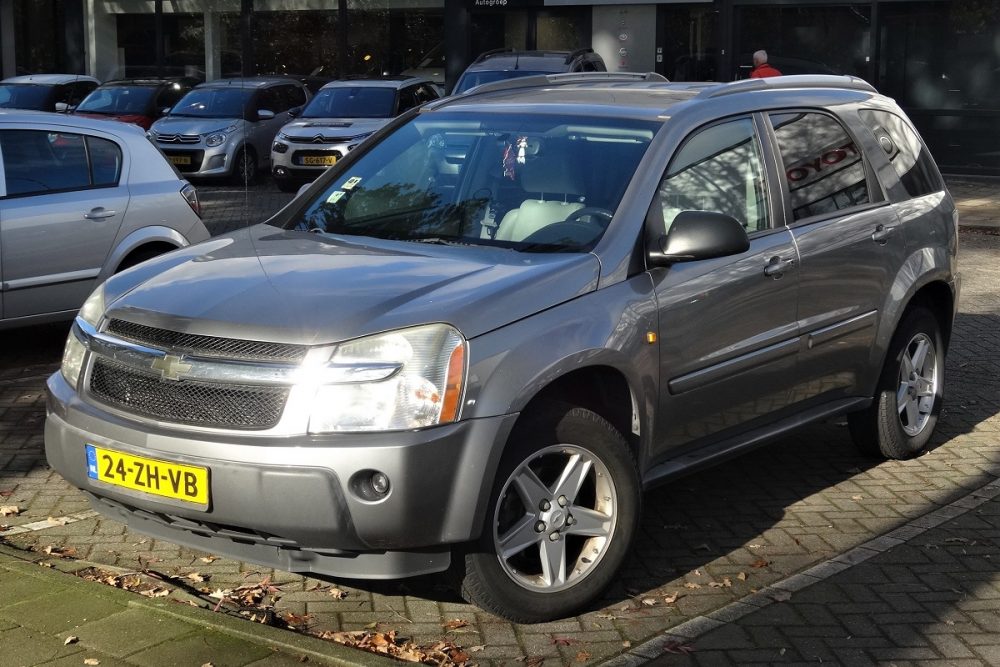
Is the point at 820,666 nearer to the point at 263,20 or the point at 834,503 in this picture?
the point at 834,503

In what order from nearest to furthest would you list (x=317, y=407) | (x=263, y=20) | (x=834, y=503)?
(x=317, y=407), (x=834, y=503), (x=263, y=20)

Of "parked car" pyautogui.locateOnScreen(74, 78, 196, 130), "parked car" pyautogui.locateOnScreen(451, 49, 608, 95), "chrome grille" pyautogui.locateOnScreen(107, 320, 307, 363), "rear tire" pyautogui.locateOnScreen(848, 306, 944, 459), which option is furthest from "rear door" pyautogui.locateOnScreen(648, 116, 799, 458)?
"parked car" pyautogui.locateOnScreen(74, 78, 196, 130)

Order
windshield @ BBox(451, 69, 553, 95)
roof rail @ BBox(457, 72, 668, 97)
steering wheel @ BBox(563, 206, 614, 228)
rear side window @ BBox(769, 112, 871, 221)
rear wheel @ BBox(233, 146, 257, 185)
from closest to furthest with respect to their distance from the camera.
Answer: steering wheel @ BBox(563, 206, 614, 228) < rear side window @ BBox(769, 112, 871, 221) < roof rail @ BBox(457, 72, 668, 97) < windshield @ BBox(451, 69, 553, 95) < rear wheel @ BBox(233, 146, 257, 185)

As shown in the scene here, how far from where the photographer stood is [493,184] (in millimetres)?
5551

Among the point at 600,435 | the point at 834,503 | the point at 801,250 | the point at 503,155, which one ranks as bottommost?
the point at 834,503

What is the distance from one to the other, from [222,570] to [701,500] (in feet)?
7.20

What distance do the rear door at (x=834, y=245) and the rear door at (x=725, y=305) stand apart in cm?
14

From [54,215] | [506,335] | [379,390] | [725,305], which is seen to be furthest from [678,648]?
[54,215]

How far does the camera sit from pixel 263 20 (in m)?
30.6

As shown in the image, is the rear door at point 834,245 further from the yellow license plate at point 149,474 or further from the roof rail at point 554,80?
the yellow license plate at point 149,474

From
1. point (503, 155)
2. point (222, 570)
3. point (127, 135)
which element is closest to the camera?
point (222, 570)

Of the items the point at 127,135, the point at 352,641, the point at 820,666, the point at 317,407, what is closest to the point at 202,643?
the point at 352,641

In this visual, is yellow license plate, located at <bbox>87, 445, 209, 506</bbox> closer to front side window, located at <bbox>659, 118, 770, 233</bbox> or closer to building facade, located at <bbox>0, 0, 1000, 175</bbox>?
front side window, located at <bbox>659, 118, 770, 233</bbox>

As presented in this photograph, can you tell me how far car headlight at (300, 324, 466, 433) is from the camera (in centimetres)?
430
